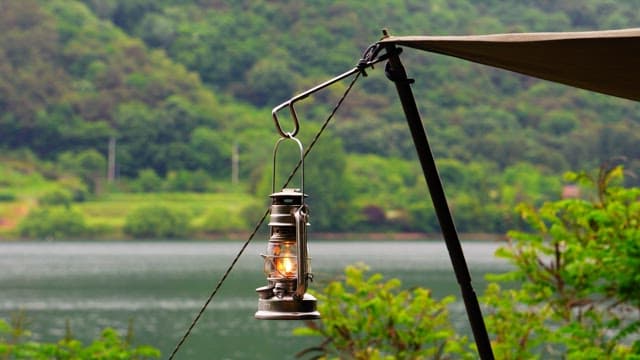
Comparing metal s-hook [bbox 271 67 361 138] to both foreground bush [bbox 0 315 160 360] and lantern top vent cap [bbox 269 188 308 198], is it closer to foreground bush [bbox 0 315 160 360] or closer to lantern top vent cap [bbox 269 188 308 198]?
lantern top vent cap [bbox 269 188 308 198]

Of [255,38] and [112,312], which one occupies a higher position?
[255,38]

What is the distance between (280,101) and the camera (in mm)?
66438

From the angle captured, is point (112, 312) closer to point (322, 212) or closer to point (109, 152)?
point (322, 212)

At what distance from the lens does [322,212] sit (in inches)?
2381

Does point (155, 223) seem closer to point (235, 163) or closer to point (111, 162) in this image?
point (111, 162)

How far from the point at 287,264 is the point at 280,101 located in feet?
211

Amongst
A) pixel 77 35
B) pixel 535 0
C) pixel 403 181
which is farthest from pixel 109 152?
pixel 535 0

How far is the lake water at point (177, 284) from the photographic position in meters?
24.5

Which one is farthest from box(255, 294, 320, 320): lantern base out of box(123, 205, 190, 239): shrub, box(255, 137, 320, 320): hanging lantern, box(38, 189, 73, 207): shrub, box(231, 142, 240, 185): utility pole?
box(231, 142, 240, 185): utility pole

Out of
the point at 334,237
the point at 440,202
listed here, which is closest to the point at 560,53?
the point at 440,202

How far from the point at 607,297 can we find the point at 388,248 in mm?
49839

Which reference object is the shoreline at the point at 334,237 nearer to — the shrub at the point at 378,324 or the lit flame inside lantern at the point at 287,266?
the shrub at the point at 378,324

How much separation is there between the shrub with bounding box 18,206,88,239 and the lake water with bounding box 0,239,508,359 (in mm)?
624

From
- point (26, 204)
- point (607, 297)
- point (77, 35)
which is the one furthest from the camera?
point (77, 35)
